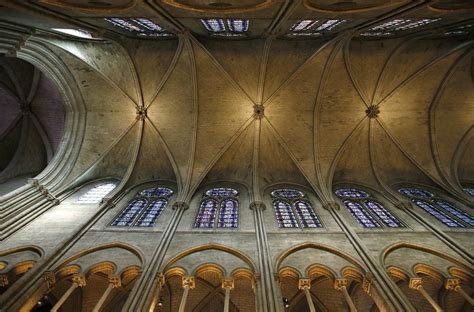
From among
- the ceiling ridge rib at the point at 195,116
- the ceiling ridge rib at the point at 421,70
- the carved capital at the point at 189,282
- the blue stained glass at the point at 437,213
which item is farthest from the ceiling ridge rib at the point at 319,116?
the carved capital at the point at 189,282

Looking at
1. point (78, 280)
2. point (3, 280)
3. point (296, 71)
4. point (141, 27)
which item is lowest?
point (3, 280)

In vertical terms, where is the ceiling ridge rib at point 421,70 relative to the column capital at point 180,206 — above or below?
above

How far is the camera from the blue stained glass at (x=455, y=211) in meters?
10.4

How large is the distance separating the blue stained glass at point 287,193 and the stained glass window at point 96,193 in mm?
8166

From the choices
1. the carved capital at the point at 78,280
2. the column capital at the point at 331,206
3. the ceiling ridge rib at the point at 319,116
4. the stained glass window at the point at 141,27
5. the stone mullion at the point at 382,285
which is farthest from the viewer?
the ceiling ridge rib at the point at 319,116

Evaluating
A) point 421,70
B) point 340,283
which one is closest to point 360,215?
point 340,283

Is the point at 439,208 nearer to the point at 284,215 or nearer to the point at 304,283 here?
the point at 284,215

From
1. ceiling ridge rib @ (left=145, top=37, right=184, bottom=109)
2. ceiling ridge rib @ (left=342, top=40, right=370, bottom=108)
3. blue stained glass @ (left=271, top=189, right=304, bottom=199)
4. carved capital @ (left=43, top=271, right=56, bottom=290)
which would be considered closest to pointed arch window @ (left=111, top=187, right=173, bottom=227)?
carved capital @ (left=43, top=271, right=56, bottom=290)

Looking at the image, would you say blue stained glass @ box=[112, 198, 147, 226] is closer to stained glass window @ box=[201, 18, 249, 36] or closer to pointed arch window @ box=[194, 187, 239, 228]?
pointed arch window @ box=[194, 187, 239, 228]

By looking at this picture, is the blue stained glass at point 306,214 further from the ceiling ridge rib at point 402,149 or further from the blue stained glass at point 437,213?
the ceiling ridge rib at point 402,149

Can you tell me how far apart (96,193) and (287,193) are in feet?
30.5

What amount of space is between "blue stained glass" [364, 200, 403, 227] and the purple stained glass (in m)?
2.05

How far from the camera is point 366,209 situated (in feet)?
38.4

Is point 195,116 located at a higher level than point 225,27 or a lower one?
higher
